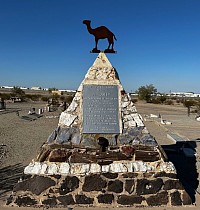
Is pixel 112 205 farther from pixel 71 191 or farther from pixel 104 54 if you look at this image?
pixel 104 54

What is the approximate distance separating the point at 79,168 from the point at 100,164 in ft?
1.39

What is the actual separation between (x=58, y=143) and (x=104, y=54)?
2257 mm

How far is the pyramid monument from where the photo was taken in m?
5.27

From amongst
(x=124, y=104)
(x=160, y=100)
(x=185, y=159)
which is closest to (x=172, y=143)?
(x=185, y=159)

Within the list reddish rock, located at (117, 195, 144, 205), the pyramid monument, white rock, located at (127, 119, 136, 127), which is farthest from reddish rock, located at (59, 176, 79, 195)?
white rock, located at (127, 119, 136, 127)

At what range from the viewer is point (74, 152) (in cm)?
555

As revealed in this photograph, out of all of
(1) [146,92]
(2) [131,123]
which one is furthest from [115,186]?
(1) [146,92]

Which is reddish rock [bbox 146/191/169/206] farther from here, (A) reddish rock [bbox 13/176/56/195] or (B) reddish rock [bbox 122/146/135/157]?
(A) reddish rock [bbox 13/176/56/195]

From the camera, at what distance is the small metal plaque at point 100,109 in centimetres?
586

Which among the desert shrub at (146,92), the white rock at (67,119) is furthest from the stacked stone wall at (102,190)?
the desert shrub at (146,92)

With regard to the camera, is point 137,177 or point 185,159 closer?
point 137,177

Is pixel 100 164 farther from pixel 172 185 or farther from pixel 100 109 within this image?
pixel 172 185

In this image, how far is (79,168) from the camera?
5.36 meters

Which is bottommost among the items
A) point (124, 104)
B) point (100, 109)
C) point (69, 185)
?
point (69, 185)
